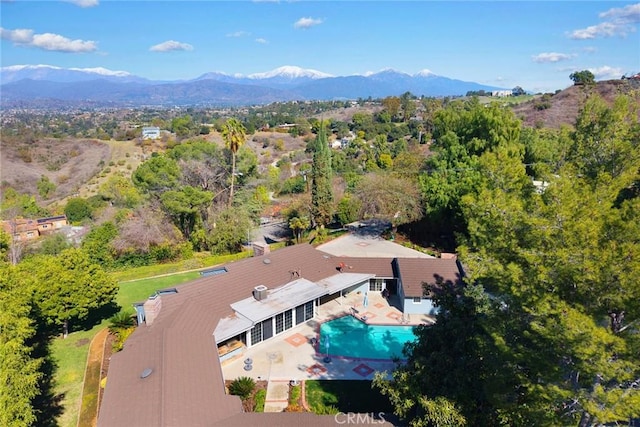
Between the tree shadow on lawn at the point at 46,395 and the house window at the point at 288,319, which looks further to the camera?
the house window at the point at 288,319

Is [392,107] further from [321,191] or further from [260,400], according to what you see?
[260,400]

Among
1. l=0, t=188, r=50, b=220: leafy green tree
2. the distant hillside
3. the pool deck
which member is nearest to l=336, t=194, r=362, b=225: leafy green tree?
the pool deck

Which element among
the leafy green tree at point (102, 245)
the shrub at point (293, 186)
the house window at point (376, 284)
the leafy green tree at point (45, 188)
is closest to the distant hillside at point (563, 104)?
the shrub at point (293, 186)

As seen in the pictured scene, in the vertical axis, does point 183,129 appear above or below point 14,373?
above

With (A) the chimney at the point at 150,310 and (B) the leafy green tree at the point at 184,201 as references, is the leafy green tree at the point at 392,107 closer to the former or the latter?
(B) the leafy green tree at the point at 184,201

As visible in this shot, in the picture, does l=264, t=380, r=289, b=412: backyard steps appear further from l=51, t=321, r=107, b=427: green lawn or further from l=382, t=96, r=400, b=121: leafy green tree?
l=382, t=96, r=400, b=121: leafy green tree

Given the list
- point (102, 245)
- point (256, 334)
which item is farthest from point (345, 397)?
point (102, 245)
